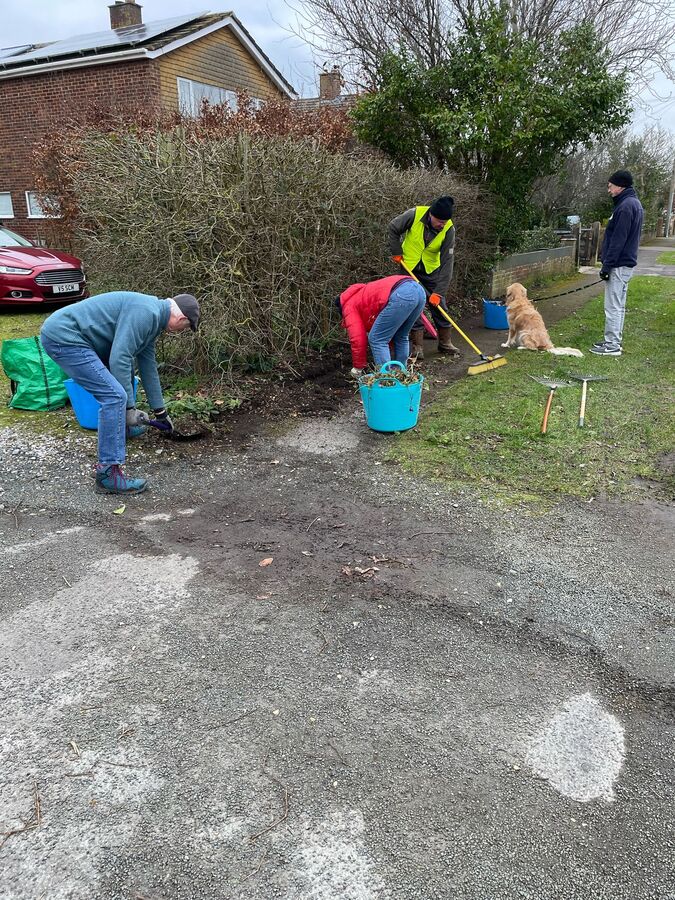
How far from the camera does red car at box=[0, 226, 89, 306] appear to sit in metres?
10.9

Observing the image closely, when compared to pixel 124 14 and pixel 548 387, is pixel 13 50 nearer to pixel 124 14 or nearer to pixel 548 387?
pixel 124 14

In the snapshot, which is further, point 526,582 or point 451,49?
point 451,49

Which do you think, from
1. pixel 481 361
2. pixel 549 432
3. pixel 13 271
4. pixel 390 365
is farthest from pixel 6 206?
pixel 549 432

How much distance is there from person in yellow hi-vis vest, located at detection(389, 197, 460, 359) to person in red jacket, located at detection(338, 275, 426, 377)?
4.92 ft

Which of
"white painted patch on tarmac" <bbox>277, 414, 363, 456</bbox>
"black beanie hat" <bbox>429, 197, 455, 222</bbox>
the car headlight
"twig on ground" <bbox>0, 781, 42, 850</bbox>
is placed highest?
"black beanie hat" <bbox>429, 197, 455, 222</bbox>

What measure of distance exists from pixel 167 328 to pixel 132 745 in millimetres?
3068

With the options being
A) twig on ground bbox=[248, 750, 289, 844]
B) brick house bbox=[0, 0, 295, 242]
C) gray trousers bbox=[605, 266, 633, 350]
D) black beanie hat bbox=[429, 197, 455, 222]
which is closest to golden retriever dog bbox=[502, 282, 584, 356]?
gray trousers bbox=[605, 266, 633, 350]

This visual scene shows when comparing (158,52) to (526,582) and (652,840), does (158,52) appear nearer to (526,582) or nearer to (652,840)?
(526,582)

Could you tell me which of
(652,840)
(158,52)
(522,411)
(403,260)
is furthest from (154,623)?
(158,52)

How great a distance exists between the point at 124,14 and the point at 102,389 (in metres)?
22.3

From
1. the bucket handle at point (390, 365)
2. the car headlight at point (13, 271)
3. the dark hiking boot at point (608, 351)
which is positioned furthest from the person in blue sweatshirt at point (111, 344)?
the car headlight at point (13, 271)

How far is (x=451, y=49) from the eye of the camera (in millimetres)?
10391

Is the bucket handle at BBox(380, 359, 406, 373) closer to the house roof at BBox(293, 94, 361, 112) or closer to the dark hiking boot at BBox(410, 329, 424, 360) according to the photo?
the dark hiking boot at BBox(410, 329, 424, 360)

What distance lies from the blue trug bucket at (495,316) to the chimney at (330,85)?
7.34m
